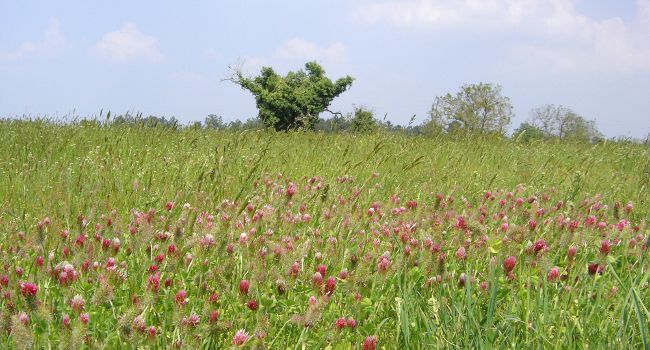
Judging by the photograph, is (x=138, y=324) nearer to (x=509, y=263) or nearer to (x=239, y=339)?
(x=239, y=339)

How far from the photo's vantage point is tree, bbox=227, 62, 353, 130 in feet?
190

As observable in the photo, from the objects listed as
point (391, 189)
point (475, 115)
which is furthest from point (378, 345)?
point (475, 115)

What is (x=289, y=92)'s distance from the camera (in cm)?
5825

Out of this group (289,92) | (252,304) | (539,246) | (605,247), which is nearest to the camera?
(252,304)

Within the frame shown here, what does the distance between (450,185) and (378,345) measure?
12.0 feet

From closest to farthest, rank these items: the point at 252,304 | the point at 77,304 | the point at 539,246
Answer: the point at 77,304, the point at 252,304, the point at 539,246

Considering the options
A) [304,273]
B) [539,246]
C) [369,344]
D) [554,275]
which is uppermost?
[539,246]

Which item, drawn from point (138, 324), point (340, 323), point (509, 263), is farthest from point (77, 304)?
point (509, 263)

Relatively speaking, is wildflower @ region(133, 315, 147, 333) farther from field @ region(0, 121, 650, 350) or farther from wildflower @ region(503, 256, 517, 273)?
wildflower @ region(503, 256, 517, 273)

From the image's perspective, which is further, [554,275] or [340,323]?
[554,275]

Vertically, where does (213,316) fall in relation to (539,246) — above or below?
below

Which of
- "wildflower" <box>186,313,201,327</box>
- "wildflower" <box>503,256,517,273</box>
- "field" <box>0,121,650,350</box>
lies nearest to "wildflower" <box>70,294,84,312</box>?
"field" <box>0,121,650,350</box>

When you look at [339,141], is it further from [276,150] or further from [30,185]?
[30,185]

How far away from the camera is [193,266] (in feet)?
8.95
